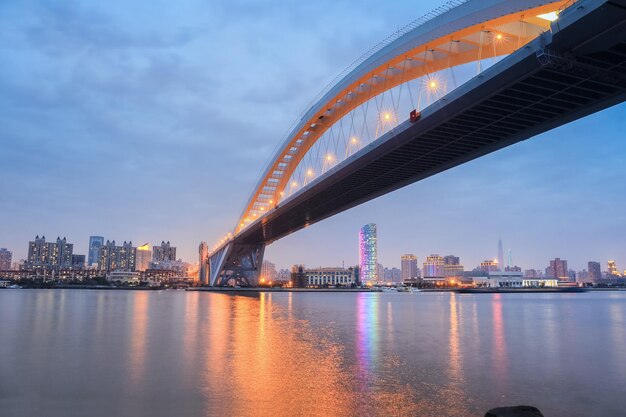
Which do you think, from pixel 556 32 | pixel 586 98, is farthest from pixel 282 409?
pixel 586 98

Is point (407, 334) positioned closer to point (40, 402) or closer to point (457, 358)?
point (457, 358)

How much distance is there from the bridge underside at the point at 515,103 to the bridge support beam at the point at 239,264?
2047 inches

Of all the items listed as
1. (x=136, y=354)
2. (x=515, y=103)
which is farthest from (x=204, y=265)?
(x=136, y=354)

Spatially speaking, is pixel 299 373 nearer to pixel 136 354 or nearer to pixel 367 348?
pixel 367 348

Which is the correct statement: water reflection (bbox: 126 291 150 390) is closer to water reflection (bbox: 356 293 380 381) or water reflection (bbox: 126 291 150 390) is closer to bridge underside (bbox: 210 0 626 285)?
water reflection (bbox: 356 293 380 381)

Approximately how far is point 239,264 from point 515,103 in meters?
78.9

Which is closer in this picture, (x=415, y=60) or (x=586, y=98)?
(x=586, y=98)

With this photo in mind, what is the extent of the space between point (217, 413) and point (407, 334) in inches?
626

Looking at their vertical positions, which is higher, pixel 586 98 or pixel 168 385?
pixel 586 98

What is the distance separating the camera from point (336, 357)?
1619 centimetres

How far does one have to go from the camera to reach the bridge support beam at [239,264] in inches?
3597

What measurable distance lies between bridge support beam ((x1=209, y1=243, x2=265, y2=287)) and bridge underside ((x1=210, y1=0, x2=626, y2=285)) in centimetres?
5200

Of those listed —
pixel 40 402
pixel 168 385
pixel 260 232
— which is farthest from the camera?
pixel 260 232

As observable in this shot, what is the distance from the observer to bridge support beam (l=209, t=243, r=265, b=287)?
9138cm
